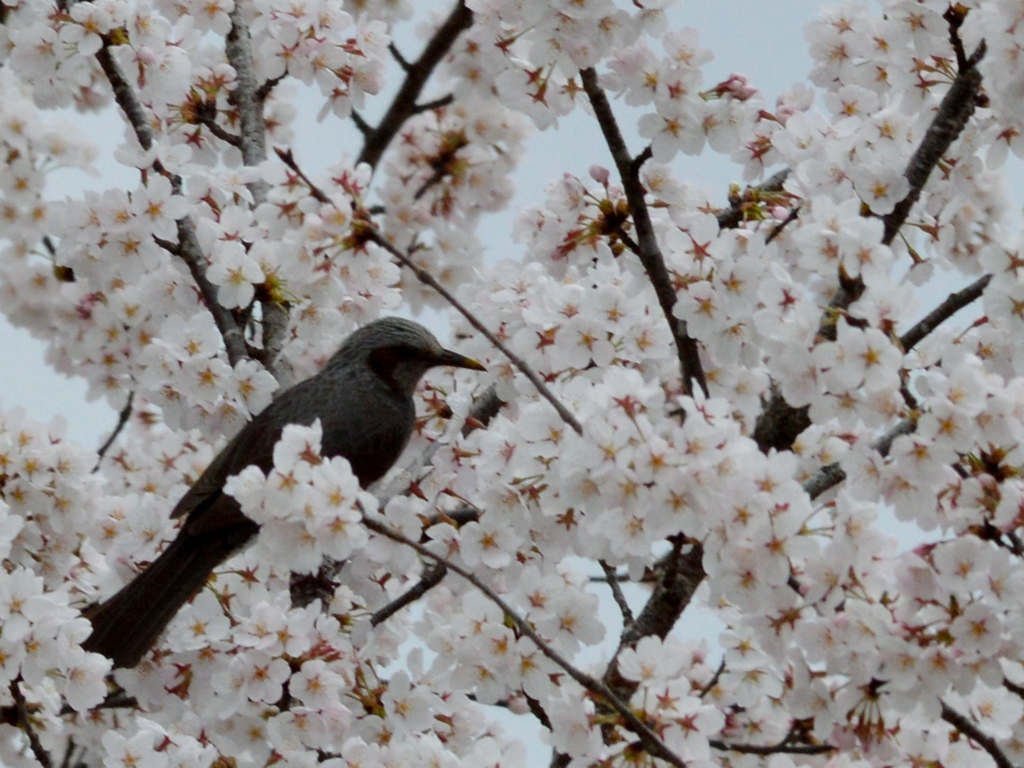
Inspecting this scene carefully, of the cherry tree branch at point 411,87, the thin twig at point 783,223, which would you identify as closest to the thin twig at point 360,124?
the cherry tree branch at point 411,87

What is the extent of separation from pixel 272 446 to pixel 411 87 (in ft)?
7.86

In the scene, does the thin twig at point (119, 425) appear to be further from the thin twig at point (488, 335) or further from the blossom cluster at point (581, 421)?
the thin twig at point (488, 335)

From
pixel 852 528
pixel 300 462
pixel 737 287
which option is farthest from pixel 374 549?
pixel 852 528

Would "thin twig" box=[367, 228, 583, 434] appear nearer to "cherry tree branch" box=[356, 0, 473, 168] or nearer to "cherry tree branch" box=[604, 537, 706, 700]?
"cherry tree branch" box=[604, 537, 706, 700]

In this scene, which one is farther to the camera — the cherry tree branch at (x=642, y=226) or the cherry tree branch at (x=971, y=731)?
the cherry tree branch at (x=642, y=226)

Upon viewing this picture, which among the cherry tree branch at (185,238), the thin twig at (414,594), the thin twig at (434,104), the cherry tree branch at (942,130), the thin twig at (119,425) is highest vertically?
the thin twig at (434,104)

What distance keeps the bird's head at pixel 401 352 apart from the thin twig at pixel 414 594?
94 centimetres

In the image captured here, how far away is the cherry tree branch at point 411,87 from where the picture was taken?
5617 mm

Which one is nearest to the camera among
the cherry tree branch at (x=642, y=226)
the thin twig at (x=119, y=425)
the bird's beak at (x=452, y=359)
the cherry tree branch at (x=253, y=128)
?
the cherry tree branch at (x=642, y=226)

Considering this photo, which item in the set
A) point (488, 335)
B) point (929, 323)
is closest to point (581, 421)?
point (488, 335)

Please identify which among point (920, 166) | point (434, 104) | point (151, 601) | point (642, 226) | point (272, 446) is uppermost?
point (434, 104)

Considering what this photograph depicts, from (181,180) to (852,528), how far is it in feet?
8.73

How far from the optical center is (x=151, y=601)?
142 inches

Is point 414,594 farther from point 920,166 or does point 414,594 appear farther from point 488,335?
point 920,166
